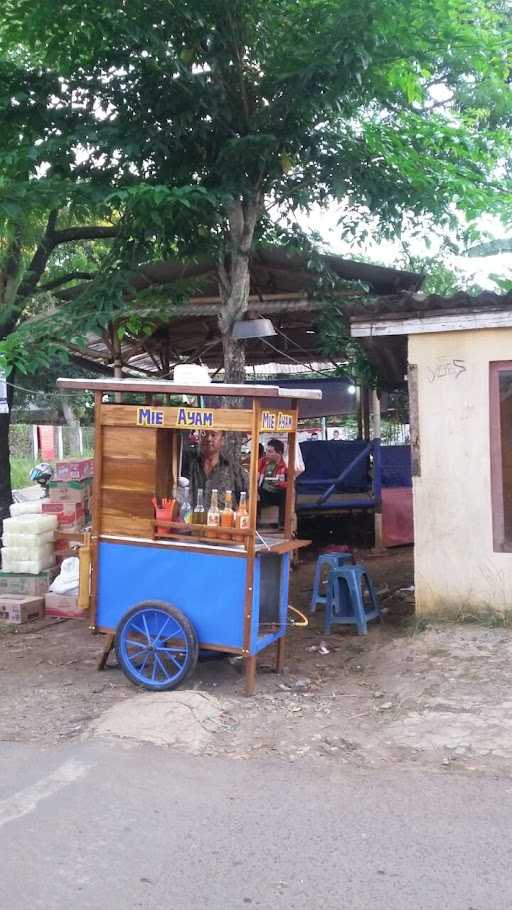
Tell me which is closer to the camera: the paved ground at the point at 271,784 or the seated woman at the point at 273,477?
the paved ground at the point at 271,784

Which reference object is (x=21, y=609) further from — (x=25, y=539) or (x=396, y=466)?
(x=396, y=466)

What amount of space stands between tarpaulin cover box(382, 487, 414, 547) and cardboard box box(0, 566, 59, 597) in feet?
16.4

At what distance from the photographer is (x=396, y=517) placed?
11.0 meters

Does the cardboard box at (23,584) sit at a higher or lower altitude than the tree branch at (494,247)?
lower

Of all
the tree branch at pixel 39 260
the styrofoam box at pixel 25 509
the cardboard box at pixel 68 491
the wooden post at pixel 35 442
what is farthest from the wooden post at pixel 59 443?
the cardboard box at pixel 68 491

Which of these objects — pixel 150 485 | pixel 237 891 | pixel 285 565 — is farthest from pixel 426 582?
pixel 237 891

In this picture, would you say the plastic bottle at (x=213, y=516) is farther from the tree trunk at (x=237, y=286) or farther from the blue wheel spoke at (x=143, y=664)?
the tree trunk at (x=237, y=286)

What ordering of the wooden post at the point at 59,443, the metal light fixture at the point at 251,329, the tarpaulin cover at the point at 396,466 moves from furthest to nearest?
the wooden post at the point at 59,443
the tarpaulin cover at the point at 396,466
the metal light fixture at the point at 251,329

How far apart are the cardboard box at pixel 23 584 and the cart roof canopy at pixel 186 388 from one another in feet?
10.2

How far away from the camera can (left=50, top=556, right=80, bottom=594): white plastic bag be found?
7782mm

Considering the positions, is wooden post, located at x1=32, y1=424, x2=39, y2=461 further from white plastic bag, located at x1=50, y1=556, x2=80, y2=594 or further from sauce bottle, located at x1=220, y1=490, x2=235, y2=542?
sauce bottle, located at x1=220, y1=490, x2=235, y2=542

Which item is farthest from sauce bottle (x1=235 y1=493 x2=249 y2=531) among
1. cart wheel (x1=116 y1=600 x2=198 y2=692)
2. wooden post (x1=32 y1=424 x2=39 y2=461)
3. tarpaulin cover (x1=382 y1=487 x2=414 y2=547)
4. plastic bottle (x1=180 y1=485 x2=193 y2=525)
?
wooden post (x1=32 y1=424 x2=39 y2=461)

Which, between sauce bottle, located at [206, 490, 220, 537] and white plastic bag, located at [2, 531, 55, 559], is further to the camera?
white plastic bag, located at [2, 531, 55, 559]

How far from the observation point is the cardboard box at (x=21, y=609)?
7555mm
